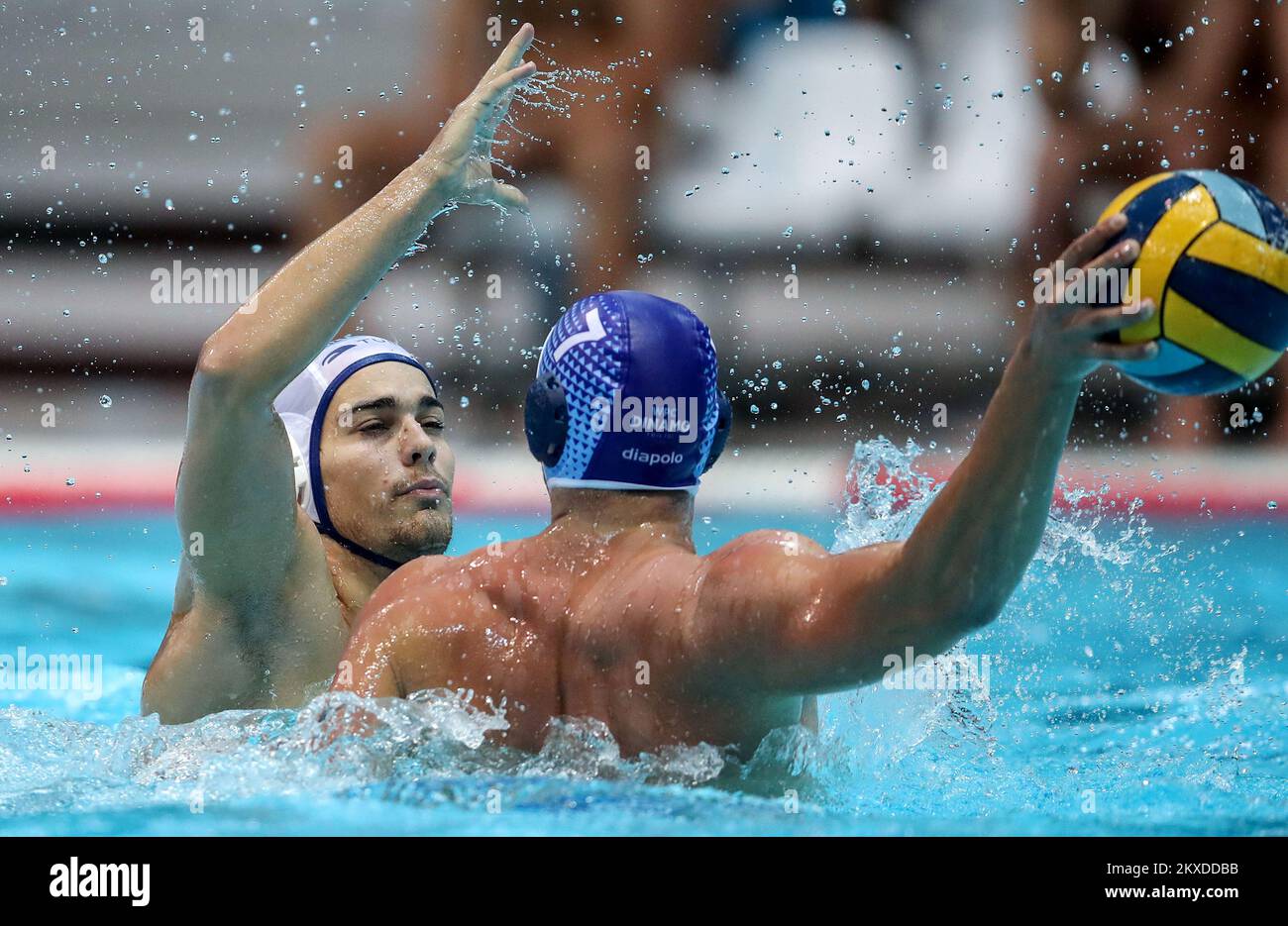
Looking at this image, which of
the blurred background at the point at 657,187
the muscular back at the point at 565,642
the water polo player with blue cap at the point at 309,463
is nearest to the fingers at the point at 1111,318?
the muscular back at the point at 565,642

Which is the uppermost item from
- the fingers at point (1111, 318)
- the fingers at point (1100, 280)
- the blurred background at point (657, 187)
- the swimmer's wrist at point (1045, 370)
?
the blurred background at point (657, 187)

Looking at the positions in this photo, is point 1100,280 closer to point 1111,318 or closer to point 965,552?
point 1111,318

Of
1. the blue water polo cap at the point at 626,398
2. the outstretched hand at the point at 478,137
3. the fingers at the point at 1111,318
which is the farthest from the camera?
the outstretched hand at the point at 478,137

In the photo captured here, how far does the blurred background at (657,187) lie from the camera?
716cm

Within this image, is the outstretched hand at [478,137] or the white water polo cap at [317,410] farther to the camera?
the white water polo cap at [317,410]

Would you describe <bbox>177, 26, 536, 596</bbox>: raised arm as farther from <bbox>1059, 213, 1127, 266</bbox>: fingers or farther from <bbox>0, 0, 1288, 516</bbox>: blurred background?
<bbox>0, 0, 1288, 516</bbox>: blurred background

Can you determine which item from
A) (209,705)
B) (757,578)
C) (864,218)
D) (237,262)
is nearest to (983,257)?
(864,218)

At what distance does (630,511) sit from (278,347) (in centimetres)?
63

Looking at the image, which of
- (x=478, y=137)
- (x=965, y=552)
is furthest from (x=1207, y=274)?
(x=478, y=137)

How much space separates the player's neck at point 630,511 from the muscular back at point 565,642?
16mm

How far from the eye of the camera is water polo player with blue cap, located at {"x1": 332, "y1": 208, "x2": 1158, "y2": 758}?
5.06 feet

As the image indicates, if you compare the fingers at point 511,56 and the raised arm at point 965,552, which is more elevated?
the fingers at point 511,56

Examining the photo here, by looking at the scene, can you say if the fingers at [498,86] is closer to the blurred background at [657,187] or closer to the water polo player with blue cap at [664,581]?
the water polo player with blue cap at [664,581]

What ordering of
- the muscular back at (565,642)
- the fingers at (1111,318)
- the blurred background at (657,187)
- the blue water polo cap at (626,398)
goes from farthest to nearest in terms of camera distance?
the blurred background at (657,187), the blue water polo cap at (626,398), the muscular back at (565,642), the fingers at (1111,318)
